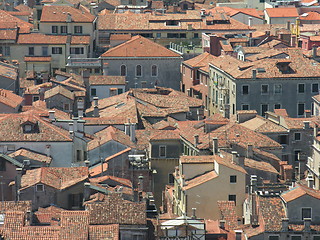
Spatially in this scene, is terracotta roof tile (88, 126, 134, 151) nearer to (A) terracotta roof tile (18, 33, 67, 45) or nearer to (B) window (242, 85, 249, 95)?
(B) window (242, 85, 249, 95)

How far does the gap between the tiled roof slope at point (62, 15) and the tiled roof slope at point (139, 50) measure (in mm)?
5234

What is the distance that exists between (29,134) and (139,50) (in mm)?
40489

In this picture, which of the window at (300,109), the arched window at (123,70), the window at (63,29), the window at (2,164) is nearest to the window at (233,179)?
the window at (2,164)

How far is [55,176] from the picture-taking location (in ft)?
224

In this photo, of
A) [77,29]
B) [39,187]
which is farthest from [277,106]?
[39,187]

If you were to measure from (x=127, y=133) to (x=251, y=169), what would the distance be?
1216 centimetres

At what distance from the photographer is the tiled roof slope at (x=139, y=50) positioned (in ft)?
376

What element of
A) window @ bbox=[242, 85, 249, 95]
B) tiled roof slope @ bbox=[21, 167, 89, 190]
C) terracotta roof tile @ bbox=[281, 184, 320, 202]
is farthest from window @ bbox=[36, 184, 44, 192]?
window @ bbox=[242, 85, 249, 95]

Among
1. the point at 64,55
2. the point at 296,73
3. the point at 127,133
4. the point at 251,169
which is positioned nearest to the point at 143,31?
the point at 64,55

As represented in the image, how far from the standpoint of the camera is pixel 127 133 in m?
81.8

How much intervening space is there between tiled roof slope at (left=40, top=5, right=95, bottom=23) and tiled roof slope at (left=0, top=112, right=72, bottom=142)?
138ft

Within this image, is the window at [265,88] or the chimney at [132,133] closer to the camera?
the chimney at [132,133]

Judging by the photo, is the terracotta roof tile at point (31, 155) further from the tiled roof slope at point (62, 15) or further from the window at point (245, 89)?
the tiled roof slope at point (62, 15)

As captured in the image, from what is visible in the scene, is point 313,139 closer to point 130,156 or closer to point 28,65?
point 130,156
